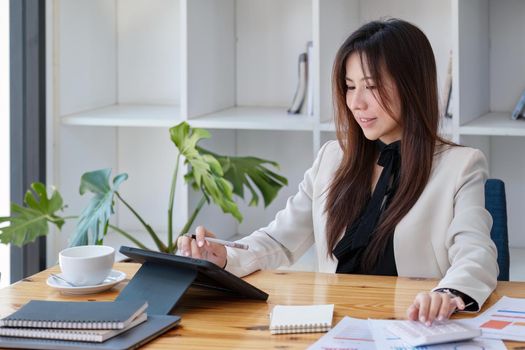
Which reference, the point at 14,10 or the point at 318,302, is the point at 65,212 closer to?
the point at 14,10

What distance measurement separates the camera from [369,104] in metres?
2.05

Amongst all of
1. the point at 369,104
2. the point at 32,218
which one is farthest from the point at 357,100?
the point at 32,218

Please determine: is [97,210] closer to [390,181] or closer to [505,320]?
[390,181]

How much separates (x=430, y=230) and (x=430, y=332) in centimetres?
59

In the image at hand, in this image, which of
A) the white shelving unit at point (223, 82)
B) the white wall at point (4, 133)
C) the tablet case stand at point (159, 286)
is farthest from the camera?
the white wall at point (4, 133)

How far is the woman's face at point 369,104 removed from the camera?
2.05 meters

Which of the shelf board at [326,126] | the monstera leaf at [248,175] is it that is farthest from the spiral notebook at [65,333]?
the shelf board at [326,126]

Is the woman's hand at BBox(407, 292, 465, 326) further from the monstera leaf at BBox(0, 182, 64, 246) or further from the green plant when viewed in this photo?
the monstera leaf at BBox(0, 182, 64, 246)

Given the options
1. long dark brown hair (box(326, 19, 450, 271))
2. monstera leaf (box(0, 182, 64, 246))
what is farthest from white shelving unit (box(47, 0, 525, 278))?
long dark brown hair (box(326, 19, 450, 271))

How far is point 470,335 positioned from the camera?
1452 mm

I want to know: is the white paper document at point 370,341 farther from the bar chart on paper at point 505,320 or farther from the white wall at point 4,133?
the white wall at point 4,133

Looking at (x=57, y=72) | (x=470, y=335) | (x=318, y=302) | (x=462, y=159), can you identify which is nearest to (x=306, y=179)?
(x=462, y=159)

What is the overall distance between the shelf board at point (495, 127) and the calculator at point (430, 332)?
1383 mm

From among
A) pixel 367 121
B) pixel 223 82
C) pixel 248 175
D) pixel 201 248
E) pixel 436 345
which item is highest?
pixel 223 82
